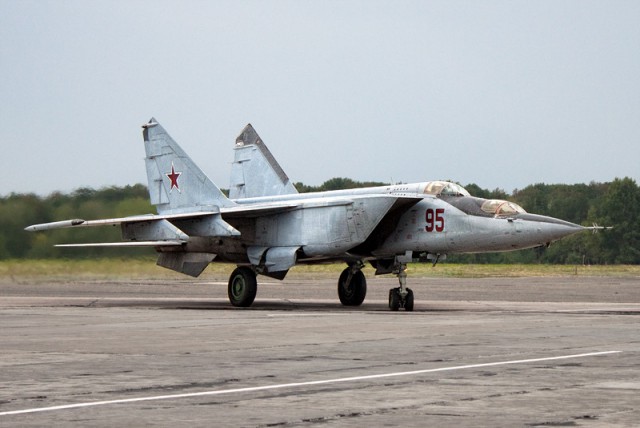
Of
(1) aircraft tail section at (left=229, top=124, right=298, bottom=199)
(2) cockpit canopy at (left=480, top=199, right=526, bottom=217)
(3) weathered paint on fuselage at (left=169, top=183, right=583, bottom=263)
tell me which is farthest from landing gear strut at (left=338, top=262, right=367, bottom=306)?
(1) aircraft tail section at (left=229, top=124, right=298, bottom=199)

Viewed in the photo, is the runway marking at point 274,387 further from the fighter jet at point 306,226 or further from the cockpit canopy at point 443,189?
the cockpit canopy at point 443,189

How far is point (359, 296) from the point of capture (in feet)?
82.7

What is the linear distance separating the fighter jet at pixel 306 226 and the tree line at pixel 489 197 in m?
1.42

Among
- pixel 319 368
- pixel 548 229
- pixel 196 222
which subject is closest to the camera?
pixel 319 368

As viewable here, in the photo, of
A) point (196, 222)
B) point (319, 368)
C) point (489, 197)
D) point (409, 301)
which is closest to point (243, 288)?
point (196, 222)

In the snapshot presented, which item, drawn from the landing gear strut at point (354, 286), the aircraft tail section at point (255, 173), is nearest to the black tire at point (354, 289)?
the landing gear strut at point (354, 286)

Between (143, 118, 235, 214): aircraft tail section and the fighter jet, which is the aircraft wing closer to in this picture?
the fighter jet

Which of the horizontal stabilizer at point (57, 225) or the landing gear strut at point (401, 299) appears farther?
the horizontal stabilizer at point (57, 225)

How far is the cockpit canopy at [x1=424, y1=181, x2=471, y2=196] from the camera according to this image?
22.8 meters

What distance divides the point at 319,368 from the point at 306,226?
13.6 metres

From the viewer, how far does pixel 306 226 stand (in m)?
24.2

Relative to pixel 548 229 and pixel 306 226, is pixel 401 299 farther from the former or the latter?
pixel 548 229

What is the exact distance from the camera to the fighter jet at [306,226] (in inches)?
868

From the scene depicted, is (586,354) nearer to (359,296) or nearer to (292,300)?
(359,296)
